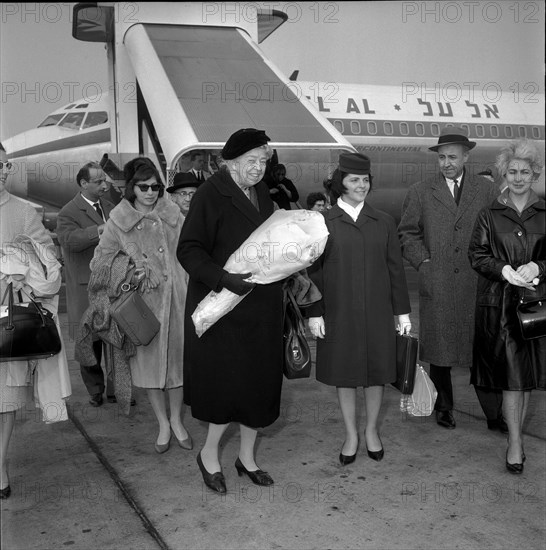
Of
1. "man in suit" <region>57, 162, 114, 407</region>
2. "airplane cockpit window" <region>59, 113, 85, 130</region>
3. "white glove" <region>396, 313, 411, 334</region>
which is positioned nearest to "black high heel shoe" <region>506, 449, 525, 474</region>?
"white glove" <region>396, 313, 411, 334</region>

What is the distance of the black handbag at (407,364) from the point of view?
3.58 m

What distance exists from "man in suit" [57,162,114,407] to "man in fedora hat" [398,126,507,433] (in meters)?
2.21

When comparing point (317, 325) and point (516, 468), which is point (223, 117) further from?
point (516, 468)

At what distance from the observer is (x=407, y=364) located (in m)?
3.59

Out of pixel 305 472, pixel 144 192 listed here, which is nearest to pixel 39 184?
pixel 144 192

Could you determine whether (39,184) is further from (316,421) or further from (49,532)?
(49,532)

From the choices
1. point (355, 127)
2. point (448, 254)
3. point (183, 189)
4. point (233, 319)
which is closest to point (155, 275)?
point (183, 189)

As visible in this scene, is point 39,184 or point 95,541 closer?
point 95,541

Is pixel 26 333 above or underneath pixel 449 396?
above

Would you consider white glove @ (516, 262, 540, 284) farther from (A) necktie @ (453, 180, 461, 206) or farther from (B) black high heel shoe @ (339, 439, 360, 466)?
Answer: (B) black high heel shoe @ (339, 439, 360, 466)

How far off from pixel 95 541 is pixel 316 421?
1921 mm

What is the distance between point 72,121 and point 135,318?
11124mm

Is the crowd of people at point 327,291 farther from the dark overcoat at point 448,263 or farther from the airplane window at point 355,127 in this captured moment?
the airplane window at point 355,127

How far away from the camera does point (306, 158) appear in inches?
541
